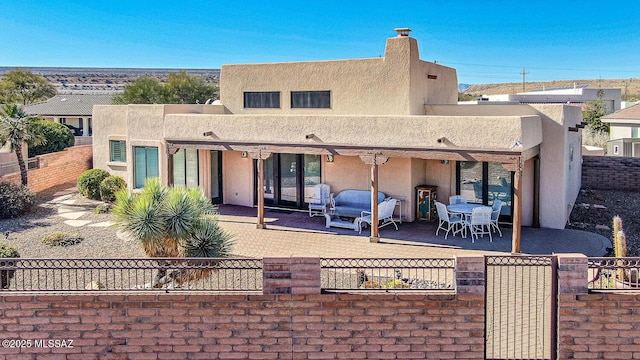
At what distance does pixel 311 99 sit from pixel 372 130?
14.5 feet

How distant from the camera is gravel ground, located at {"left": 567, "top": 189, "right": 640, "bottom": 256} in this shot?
17.4 meters

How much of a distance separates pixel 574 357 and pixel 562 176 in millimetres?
9319

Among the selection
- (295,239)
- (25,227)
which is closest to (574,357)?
(295,239)

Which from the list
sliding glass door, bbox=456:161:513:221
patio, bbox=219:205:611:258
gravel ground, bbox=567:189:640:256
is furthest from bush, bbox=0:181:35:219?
gravel ground, bbox=567:189:640:256

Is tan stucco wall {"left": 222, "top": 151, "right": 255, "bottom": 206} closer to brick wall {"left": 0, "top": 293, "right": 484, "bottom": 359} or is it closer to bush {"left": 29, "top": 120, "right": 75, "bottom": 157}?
brick wall {"left": 0, "top": 293, "right": 484, "bottom": 359}

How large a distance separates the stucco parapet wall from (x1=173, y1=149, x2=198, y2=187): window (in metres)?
1.80

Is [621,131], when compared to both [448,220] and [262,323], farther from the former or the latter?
[262,323]

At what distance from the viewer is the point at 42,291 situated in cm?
950

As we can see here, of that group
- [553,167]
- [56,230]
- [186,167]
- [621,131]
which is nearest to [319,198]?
[186,167]

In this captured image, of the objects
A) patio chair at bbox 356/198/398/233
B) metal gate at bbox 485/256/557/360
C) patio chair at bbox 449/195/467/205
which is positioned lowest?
metal gate at bbox 485/256/557/360

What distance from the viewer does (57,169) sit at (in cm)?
2788

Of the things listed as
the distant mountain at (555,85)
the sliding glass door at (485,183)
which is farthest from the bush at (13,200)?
the distant mountain at (555,85)

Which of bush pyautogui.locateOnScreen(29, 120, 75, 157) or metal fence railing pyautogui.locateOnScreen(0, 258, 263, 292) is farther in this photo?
bush pyautogui.locateOnScreen(29, 120, 75, 157)

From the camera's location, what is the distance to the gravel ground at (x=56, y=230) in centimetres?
1599
